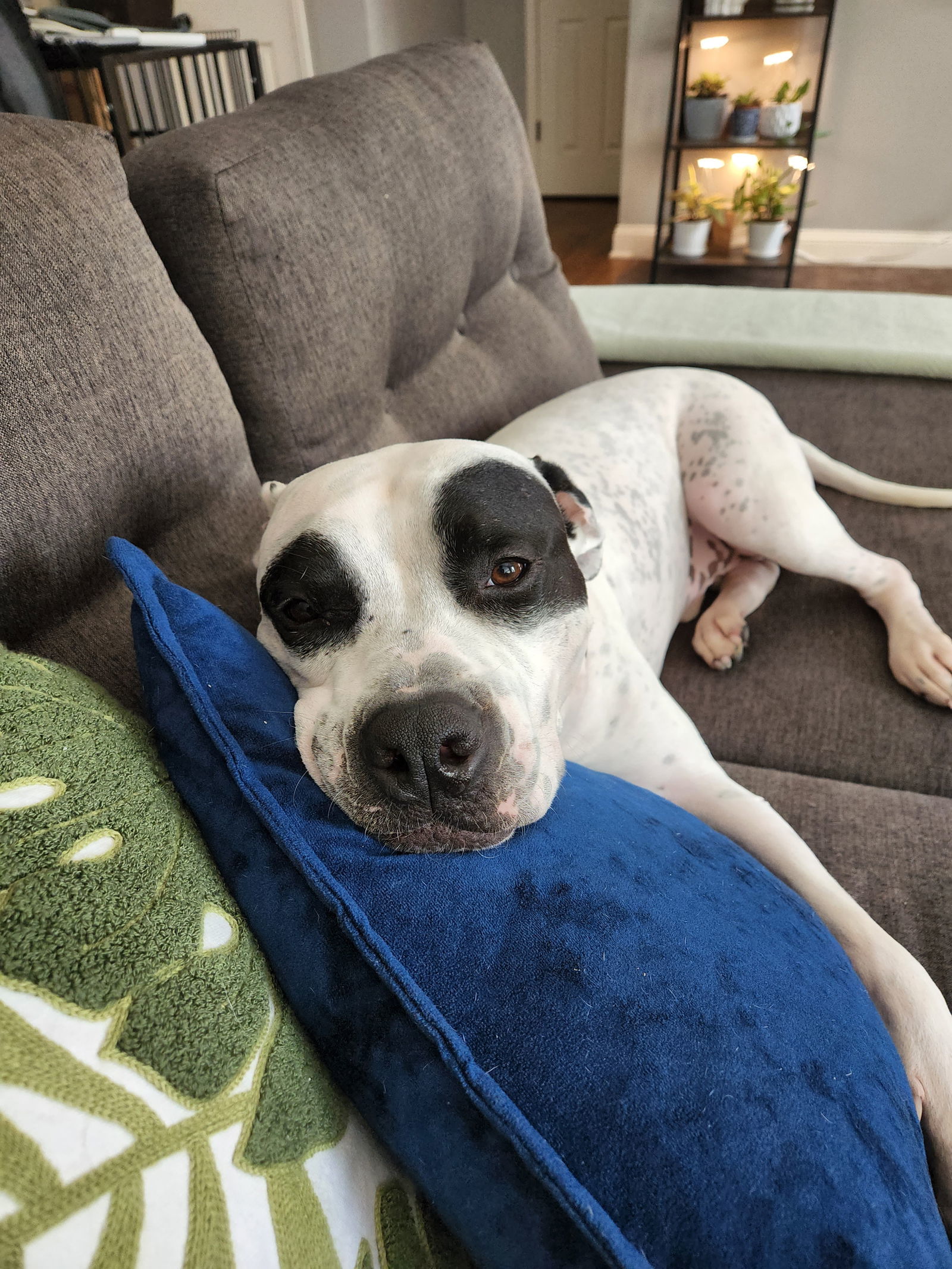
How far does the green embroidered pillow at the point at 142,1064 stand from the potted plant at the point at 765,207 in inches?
228

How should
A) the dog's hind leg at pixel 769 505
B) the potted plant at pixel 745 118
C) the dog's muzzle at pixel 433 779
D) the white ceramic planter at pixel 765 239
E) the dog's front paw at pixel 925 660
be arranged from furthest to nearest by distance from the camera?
1. the white ceramic planter at pixel 765 239
2. the potted plant at pixel 745 118
3. the dog's hind leg at pixel 769 505
4. the dog's front paw at pixel 925 660
5. the dog's muzzle at pixel 433 779

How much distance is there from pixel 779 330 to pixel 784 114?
11.2 ft

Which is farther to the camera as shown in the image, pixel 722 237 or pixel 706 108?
pixel 722 237

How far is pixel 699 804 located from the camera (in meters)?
1.31

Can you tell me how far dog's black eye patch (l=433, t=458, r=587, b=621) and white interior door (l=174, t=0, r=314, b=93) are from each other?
662cm

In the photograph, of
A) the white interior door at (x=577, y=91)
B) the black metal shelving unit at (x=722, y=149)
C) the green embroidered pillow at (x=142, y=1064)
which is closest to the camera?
the green embroidered pillow at (x=142, y=1064)

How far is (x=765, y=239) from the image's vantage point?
5367 mm

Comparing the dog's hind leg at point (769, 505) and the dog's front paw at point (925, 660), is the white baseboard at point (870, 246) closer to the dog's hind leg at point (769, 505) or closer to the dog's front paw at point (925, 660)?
the dog's hind leg at point (769, 505)

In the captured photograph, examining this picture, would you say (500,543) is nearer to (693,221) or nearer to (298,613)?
(298,613)

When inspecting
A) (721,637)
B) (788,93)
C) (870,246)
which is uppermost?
(788,93)

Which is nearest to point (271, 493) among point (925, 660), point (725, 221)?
point (925, 660)

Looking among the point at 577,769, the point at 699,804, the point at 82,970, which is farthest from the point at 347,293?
the point at 82,970

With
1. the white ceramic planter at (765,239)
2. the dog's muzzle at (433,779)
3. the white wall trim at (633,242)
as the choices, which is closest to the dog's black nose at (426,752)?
the dog's muzzle at (433,779)

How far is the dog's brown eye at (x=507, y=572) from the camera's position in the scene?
1120 millimetres
